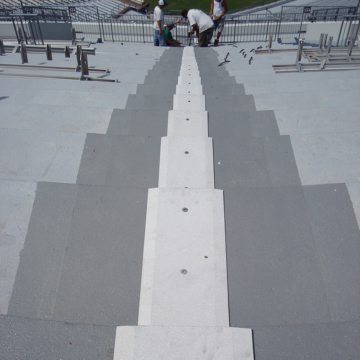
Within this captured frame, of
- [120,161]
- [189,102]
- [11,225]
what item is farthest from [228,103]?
[11,225]

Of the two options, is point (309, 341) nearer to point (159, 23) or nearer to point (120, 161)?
Result: point (120, 161)

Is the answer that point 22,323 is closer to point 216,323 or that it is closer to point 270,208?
point 216,323

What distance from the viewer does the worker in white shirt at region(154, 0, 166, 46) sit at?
43.2 ft

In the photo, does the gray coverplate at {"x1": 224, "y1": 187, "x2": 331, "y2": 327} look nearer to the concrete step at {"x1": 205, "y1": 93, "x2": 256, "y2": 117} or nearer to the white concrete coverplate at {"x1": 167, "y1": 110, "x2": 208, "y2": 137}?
the white concrete coverplate at {"x1": 167, "y1": 110, "x2": 208, "y2": 137}

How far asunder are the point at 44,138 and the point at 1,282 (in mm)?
2160

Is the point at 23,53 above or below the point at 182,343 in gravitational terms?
above

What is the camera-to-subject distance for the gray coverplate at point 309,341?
2.24 m

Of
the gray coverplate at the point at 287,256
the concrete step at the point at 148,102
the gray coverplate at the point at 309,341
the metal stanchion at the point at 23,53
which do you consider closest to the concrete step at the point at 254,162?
the gray coverplate at the point at 287,256

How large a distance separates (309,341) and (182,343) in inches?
35.8

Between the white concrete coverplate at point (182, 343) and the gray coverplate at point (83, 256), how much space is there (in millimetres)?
158

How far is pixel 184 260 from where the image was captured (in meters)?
2.79

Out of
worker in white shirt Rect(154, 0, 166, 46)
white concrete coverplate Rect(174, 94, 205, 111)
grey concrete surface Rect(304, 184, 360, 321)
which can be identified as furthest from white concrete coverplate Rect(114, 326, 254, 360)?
worker in white shirt Rect(154, 0, 166, 46)

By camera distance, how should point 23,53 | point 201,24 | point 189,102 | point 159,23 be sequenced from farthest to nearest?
point 159,23
point 201,24
point 23,53
point 189,102

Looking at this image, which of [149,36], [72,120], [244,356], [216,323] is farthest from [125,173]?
[149,36]
